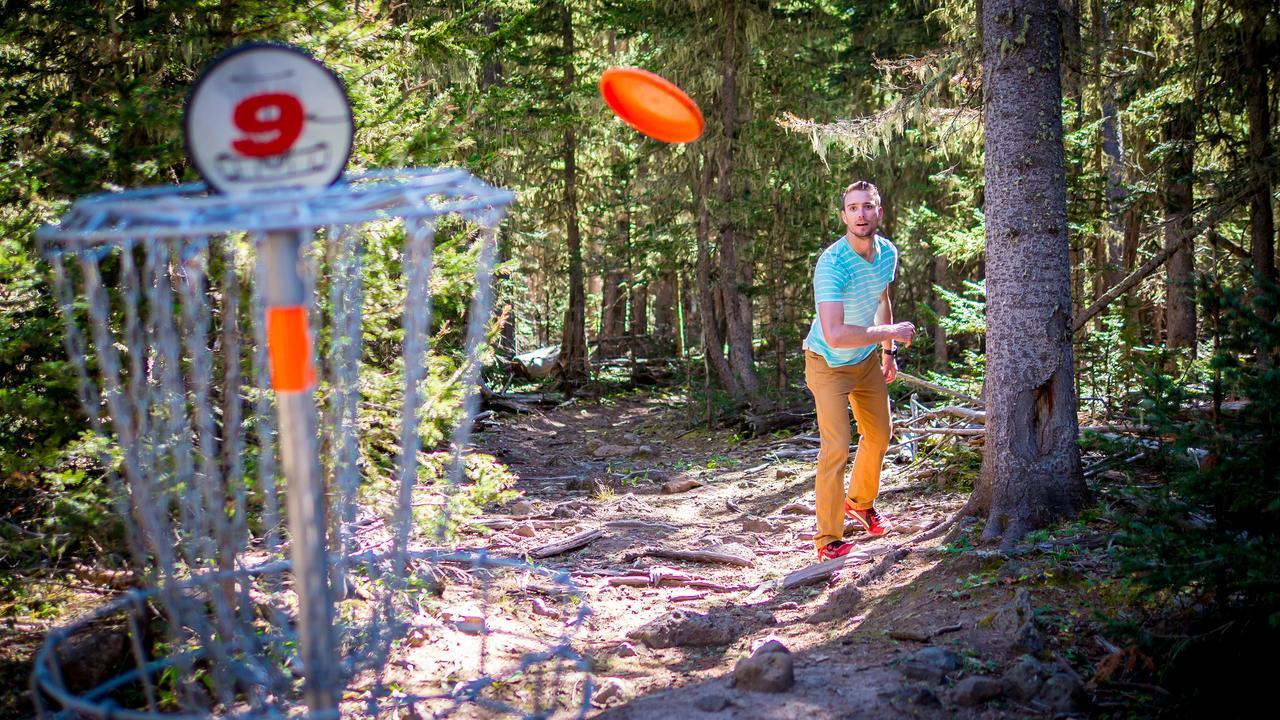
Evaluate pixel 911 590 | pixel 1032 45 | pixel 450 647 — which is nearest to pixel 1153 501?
pixel 911 590

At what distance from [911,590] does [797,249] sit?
421 inches

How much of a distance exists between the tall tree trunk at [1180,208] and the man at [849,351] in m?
3.07

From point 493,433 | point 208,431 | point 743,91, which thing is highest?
point 743,91

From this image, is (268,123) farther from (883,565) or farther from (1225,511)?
(883,565)

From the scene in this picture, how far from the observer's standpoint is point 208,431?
11.6 feet

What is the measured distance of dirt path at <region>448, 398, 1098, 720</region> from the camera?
12.2 feet

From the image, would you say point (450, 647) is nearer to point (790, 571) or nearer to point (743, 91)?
point (790, 571)

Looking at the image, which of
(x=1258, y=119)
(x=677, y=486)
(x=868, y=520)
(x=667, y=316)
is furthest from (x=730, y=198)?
(x=667, y=316)

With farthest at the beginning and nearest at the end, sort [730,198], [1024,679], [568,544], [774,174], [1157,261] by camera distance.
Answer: [774,174] < [730,198] < [568,544] < [1157,261] < [1024,679]

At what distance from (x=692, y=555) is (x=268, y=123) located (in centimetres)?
485

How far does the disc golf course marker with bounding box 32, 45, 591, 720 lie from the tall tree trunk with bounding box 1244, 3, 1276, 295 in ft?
22.1

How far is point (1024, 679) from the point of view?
142 inches

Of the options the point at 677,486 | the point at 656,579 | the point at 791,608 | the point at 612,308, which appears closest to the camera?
the point at 791,608

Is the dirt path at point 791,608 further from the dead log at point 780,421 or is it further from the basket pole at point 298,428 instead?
the dead log at point 780,421
